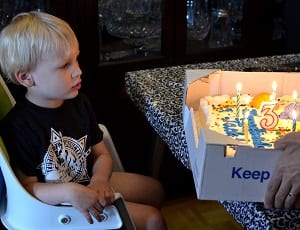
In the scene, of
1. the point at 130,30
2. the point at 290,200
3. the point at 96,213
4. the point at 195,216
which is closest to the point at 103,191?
the point at 96,213

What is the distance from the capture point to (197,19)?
7.89ft

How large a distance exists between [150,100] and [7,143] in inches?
16.3

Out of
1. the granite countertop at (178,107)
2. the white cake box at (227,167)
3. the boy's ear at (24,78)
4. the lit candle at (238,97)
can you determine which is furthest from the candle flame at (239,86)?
the boy's ear at (24,78)

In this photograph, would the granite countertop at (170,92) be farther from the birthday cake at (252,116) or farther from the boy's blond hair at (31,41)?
the boy's blond hair at (31,41)

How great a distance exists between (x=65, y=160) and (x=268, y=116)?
1.75ft

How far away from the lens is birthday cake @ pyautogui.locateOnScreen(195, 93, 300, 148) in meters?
1.29

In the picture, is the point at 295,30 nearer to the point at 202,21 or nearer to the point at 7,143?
the point at 202,21

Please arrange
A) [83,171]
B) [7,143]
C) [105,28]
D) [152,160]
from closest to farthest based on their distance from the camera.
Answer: [7,143]
[83,171]
[152,160]
[105,28]

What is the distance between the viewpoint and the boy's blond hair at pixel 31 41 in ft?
4.54

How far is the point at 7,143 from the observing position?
1.39 meters

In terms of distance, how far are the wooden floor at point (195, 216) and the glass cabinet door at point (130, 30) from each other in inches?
25.2

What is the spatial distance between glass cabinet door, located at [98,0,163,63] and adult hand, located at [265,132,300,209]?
50.7 inches

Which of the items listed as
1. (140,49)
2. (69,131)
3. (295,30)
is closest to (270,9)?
(295,30)

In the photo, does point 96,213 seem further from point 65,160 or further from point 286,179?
point 286,179
